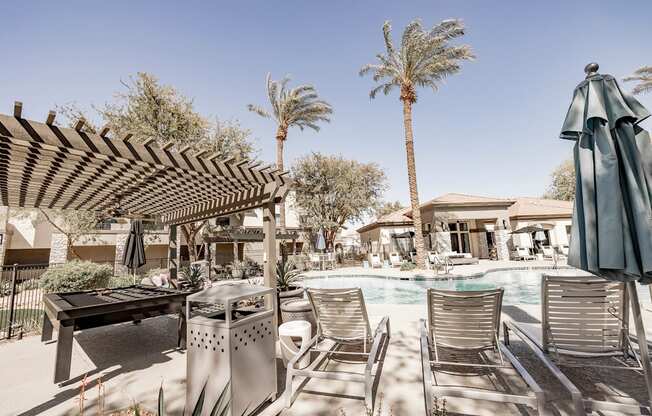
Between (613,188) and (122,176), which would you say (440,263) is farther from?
(122,176)

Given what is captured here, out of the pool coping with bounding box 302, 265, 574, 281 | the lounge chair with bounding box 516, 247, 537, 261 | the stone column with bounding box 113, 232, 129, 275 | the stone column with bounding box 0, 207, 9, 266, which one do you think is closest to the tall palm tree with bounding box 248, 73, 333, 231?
the pool coping with bounding box 302, 265, 574, 281

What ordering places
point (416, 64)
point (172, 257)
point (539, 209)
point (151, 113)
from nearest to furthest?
point (172, 257), point (151, 113), point (416, 64), point (539, 209)

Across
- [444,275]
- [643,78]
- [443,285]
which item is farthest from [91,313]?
[643,78]

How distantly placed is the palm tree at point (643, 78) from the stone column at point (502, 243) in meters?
12.5

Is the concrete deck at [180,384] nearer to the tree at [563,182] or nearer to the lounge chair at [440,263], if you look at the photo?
the lounge chair at [440,263]

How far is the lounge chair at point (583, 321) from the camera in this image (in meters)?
2.78

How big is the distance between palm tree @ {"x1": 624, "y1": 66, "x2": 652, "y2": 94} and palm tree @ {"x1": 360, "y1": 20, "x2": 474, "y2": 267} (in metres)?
12.5

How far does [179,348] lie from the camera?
4551mm

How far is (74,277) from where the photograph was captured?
30.5 feet

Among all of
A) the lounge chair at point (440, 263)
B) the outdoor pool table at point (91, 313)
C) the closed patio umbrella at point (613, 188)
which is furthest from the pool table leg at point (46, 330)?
the lounge chair at point (440, 263)

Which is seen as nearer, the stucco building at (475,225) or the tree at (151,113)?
the tree at (151,113)

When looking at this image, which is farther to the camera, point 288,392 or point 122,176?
point 122,176

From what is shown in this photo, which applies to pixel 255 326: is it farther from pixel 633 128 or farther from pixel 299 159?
pixel 299 159

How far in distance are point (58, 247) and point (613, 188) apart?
100.0ft
